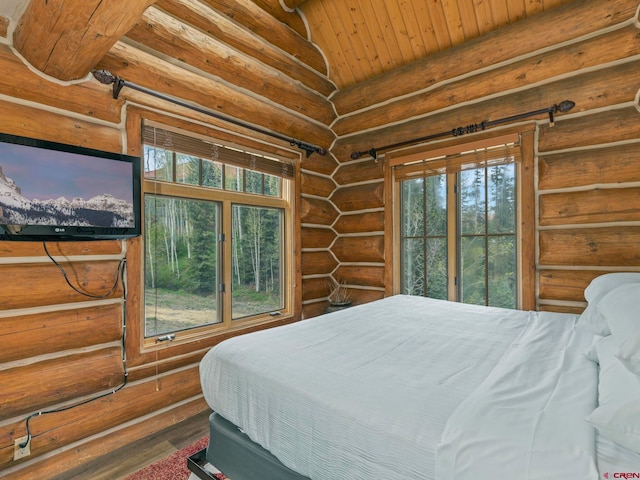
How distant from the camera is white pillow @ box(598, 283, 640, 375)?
0.91m

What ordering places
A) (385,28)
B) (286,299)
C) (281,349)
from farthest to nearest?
1. (286,299)
2. (385,28)
3. (281,349)

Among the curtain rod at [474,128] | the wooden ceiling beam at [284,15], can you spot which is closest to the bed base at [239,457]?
the curtain rod at [474,128]

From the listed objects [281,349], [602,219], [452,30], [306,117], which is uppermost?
[452,30]

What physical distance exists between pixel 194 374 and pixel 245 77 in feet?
8.82

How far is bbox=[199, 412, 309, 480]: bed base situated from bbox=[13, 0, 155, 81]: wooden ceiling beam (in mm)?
1946

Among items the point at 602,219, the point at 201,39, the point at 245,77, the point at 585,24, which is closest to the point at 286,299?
the point at 245,77

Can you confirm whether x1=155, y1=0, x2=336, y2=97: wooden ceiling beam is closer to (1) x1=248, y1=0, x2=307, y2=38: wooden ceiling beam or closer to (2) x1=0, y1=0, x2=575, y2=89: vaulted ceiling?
(2) x1=0, y1=0, x2=575, y2=89: vaulted ceiling

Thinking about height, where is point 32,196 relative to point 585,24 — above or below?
below

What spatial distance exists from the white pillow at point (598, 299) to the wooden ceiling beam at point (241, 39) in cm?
328

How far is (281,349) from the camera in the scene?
58.9 inches

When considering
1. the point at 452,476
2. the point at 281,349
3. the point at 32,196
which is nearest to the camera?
the point at 452,476

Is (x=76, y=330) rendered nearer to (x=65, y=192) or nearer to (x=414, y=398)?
(x=65, y=192)

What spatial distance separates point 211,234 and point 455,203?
2.45 metres

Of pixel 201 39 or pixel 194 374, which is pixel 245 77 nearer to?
pixel 201 39
